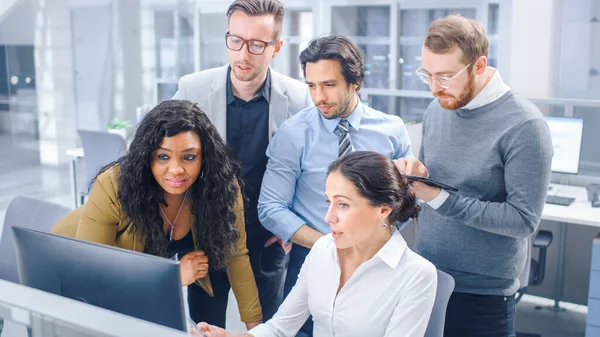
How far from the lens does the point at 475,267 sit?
173 centimetres

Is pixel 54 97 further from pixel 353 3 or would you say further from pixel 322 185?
pixel 322 185

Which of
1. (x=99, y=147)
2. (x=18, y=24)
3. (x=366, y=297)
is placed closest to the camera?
(x=366, y=297)

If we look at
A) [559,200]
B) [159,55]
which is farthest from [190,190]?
[159,55]

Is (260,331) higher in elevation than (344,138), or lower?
lower

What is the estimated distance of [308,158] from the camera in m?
1.92

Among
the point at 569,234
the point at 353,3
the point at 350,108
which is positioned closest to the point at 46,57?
the point at 353,3

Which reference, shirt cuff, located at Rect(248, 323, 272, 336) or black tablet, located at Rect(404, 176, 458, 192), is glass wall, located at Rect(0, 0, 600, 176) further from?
shirt cuff, located at Rect(248, 323, 272, 336)

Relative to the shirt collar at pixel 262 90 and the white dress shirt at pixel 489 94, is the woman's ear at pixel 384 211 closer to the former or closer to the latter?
the white dress shirt at pixel 489 94

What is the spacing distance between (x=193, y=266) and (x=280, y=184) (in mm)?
362

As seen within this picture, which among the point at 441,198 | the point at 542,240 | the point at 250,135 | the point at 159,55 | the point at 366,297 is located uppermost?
the point at 159,55

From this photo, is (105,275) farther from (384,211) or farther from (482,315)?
(482,315)

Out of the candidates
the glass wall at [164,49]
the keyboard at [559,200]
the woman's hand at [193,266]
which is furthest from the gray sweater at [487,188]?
the glass wall at [164,49]

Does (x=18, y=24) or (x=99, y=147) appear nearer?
(x=99, y=147)

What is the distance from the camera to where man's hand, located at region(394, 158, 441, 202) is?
166cm
